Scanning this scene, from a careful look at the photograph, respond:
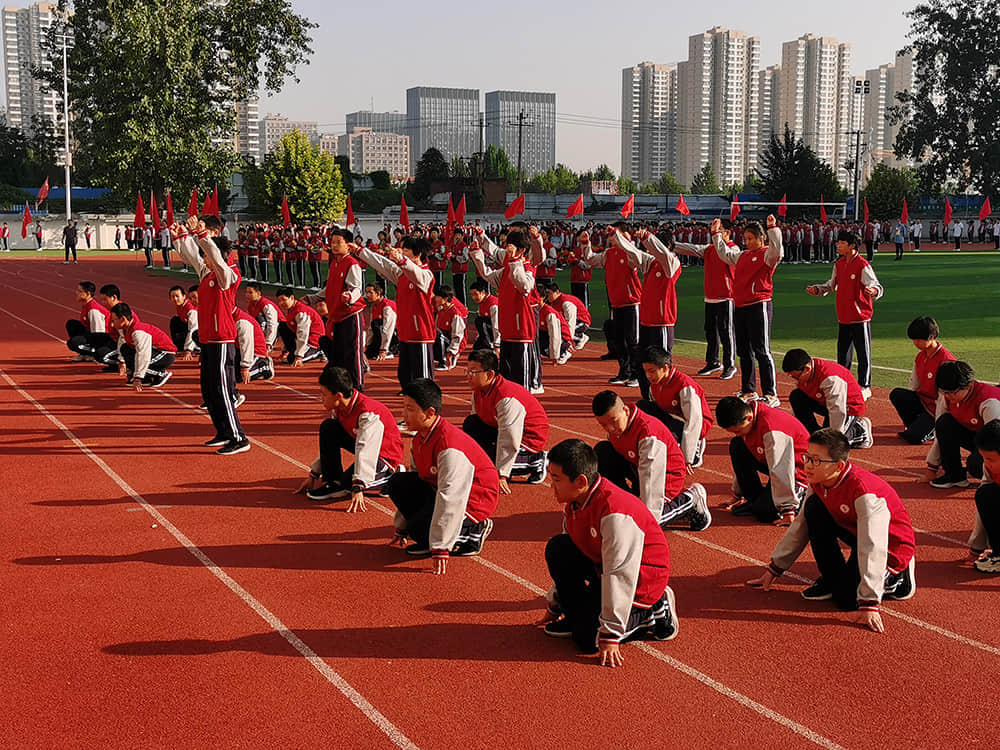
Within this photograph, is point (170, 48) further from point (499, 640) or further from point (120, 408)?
point (499, 640)

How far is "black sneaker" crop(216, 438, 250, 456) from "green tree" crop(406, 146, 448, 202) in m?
61.0

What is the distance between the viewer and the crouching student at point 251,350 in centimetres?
1288

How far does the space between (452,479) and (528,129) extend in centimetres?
17161

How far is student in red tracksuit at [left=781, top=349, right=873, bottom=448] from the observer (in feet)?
27.0

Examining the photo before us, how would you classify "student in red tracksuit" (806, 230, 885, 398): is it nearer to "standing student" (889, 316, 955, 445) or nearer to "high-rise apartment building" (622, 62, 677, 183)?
"standing student" (889, 316, 955, 445)

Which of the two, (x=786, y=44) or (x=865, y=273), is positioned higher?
(x=786, y=44)

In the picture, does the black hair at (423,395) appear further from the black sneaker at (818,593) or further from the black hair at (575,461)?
the black sneaker at (818,593)

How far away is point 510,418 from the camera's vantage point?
764cm

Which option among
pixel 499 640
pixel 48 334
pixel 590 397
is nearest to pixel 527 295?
pixel 590 397

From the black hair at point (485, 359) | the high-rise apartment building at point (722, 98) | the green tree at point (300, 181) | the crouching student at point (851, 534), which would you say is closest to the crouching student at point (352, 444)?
the black hair at point (485, 359)

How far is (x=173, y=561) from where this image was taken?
6.54 meters

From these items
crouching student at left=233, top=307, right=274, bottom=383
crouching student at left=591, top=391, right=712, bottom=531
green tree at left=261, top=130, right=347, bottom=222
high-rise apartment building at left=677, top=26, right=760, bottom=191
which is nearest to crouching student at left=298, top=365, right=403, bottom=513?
crouching student at left=591, top=391, right=712, bottom=531

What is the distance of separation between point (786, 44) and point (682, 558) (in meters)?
142

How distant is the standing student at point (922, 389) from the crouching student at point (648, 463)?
2721 millimetres
